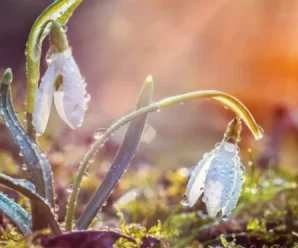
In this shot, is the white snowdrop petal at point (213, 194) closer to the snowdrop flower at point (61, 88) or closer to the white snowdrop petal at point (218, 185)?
the white snowdrop petal at point (218, 185)

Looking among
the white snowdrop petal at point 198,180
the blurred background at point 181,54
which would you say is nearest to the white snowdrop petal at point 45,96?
the white snowdrop petal at point 198,180

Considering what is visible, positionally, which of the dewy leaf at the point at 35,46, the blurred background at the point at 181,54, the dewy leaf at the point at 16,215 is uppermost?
the blurred background at the point at 181,54

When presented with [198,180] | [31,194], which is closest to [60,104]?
[31,194]

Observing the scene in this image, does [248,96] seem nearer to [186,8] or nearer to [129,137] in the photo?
[186,8]

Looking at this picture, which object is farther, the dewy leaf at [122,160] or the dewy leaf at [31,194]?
the dewy leaf at [122,160]

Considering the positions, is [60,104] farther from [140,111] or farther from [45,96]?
[140,111]

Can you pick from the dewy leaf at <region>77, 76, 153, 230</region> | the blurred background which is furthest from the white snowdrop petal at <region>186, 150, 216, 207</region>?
the blurred background
